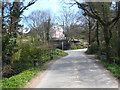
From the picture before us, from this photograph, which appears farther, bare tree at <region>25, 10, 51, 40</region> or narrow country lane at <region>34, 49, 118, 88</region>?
bare tree at <region>25, 10, 51, 40</region>

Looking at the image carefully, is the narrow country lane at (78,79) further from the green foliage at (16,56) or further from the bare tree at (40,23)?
the bare tree at (40,23)

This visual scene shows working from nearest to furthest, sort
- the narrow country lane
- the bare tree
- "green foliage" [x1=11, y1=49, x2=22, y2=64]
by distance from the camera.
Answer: the narrow country lane, "green foliage" [x1=11, y1=49, x2=22, y2=64], the bare tree

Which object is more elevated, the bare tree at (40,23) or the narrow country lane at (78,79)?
the bare tree at (40,23)

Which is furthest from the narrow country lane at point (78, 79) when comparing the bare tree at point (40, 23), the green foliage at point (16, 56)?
the bare tree at point (40, 23)

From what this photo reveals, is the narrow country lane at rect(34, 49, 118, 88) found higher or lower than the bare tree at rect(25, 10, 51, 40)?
lower

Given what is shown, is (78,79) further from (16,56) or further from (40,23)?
(40,23)

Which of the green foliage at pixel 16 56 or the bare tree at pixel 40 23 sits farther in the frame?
the bare tree at pixel 40 23

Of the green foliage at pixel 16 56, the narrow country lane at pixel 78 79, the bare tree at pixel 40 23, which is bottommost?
the narrow country lane at pixel 78 79

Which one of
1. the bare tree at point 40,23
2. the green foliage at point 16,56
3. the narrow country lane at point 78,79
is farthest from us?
the bare tree at point 40,23

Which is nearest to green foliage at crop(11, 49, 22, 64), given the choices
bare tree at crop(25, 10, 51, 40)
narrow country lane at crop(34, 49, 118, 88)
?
narrow country lane at crop(34, 49, 118, 88)

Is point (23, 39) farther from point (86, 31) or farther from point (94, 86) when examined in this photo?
point (86, 31)

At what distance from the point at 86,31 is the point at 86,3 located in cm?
2689

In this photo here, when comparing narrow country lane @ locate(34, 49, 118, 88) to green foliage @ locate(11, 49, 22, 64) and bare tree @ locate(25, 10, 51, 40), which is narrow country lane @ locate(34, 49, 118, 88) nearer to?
green foliage @ locate(11, 49, 22, 64)

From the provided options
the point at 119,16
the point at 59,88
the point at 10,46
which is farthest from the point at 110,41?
the point at 59,88
